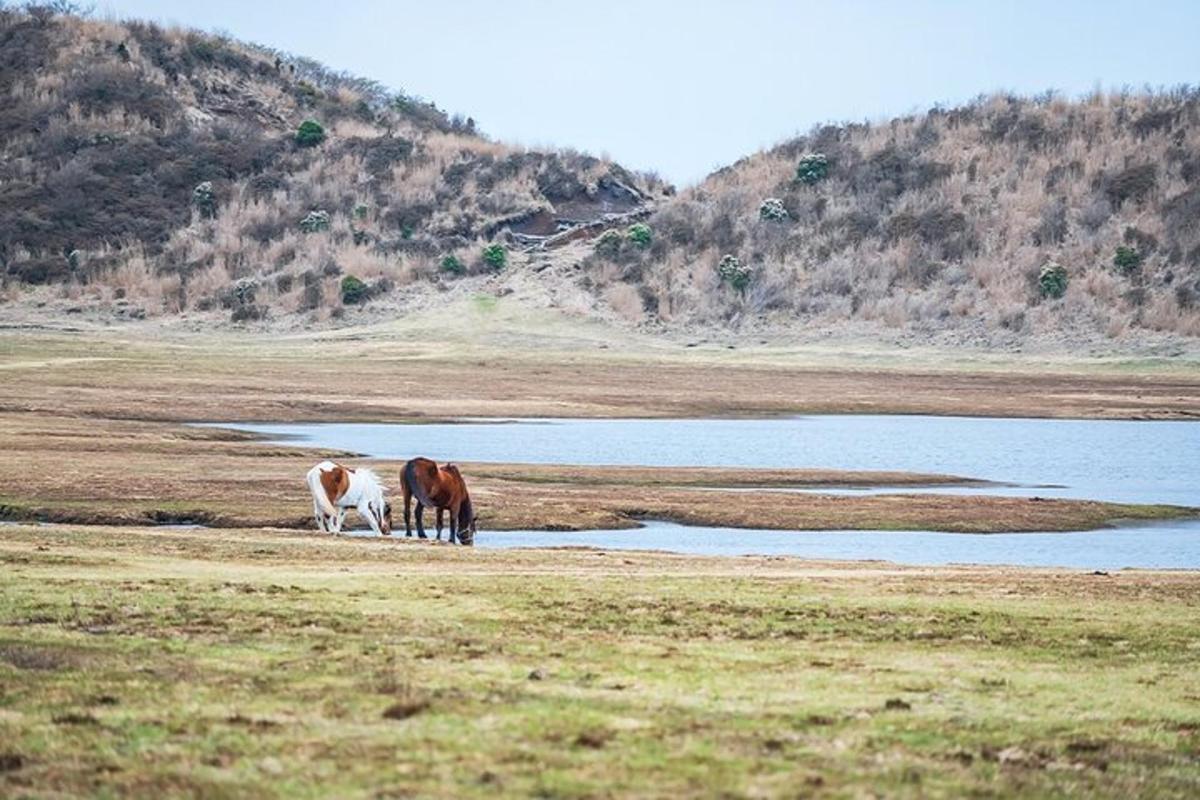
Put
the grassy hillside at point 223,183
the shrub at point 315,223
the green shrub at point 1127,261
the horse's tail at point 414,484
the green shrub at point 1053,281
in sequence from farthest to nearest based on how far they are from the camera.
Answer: the shrub at point 315,223 < the grassy hillside at point 223,183 < the green shrub at point 1127,261 < the green shrub at point 1053,281 < the horse's tail at point 414,484

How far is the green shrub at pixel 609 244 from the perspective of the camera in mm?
110188

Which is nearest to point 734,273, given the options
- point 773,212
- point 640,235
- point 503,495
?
point 640,235

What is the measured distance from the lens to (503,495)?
40.0m

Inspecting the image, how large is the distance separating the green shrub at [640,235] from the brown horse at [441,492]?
3105 inches

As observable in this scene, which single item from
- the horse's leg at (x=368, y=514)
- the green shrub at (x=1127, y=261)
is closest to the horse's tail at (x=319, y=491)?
the horse's leg at (x=368, y=514)

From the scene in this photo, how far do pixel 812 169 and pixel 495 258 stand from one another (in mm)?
21585

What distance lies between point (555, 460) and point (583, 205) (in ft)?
245

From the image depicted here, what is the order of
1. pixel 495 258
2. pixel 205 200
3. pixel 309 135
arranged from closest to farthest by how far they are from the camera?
pixel 495 258, pixel 205 200, pixel 309 135

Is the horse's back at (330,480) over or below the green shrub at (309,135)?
below

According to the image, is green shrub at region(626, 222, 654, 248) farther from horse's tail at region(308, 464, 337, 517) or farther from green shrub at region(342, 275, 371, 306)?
horse's tail at region(308, 464, 337, 517)

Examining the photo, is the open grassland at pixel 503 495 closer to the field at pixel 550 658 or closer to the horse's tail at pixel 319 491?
the field at pixel 550 658

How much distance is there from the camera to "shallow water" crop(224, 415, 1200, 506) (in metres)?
49.2

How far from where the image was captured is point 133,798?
10.4 m

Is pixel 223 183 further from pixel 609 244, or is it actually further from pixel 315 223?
pixel 609 244
